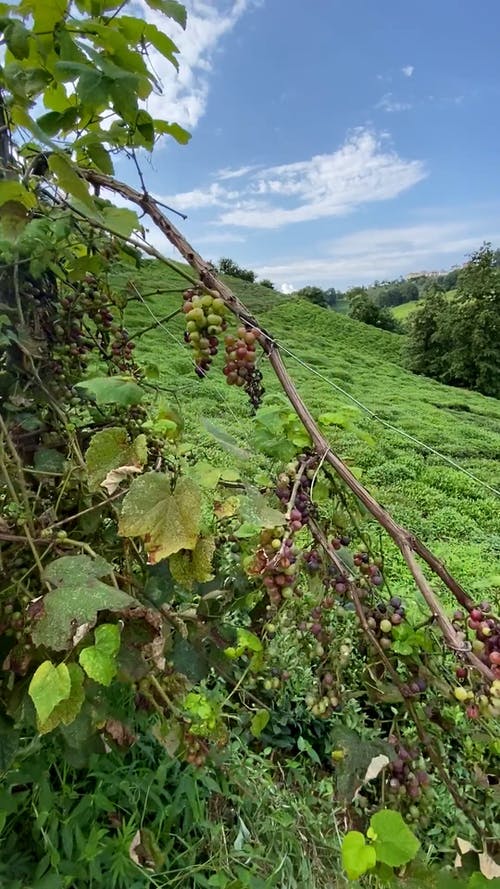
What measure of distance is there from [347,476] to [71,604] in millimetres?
302

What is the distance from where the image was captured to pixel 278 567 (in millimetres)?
588

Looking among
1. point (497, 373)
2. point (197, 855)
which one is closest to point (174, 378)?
point (197, 855)

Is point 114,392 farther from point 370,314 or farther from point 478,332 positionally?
point 370,314

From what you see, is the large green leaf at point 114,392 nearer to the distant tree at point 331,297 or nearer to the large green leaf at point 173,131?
the large green leaf at point 173,131

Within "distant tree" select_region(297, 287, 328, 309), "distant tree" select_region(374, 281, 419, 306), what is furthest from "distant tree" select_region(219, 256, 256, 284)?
"distant tree" select_region(374, 281, 419, 306)

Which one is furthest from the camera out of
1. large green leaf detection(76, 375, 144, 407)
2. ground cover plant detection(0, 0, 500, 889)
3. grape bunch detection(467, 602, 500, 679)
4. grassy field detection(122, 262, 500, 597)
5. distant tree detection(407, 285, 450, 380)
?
distant tree detection(407, 285, 450, 380)

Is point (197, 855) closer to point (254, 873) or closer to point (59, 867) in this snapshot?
point (254, 873)

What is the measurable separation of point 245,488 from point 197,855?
84 centimetres

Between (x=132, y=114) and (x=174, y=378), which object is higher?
(x=132, y=114)

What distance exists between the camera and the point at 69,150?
740mm

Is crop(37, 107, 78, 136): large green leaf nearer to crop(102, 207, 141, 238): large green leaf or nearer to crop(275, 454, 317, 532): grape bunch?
crop(102, 207, 141, 238): large green leaf

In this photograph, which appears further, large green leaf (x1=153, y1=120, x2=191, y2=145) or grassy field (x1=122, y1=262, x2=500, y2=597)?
grassy field (x1=122, y1=262, x2=500, y2=597)

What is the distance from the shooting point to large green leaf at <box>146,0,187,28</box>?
74 centimetres

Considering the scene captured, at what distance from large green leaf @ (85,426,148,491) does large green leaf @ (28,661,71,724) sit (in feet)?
0.69
